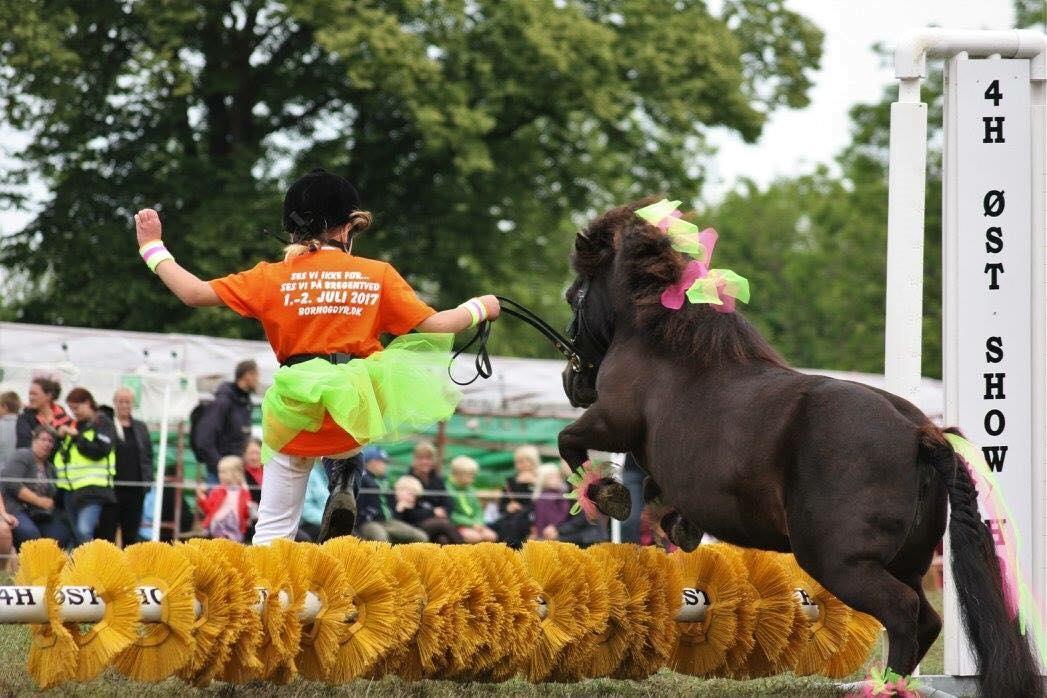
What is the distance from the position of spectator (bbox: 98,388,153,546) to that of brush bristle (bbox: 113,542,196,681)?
7.15m

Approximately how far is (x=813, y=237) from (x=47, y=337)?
42.7 m

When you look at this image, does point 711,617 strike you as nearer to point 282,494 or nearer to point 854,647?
point 854,647

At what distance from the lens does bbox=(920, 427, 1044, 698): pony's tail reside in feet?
16.8

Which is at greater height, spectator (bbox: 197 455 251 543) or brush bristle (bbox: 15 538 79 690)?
brush bristle (bbox: 15 538 79 690)

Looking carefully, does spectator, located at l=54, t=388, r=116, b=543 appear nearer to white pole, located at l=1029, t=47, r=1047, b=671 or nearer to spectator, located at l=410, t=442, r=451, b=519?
spectator, located at l=410, t=442, r=451, b=519

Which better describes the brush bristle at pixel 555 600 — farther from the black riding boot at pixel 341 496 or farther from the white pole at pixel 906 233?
the white pole at pixel 906 233

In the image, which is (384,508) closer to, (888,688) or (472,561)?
(472,561)

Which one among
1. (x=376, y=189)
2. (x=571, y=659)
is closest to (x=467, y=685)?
(x=571, y=659)

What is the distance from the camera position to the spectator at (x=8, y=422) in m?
11.9

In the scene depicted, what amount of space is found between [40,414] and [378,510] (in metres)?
3.37

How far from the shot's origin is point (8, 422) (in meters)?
12.0

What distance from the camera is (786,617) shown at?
657 cm

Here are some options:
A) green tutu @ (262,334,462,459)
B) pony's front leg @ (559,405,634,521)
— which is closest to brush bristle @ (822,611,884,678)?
pony's front leg @ (559,405,634,521)

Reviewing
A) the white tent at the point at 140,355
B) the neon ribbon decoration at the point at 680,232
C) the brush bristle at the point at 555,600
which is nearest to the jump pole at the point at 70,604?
the brush bristle at the point at 555,600
